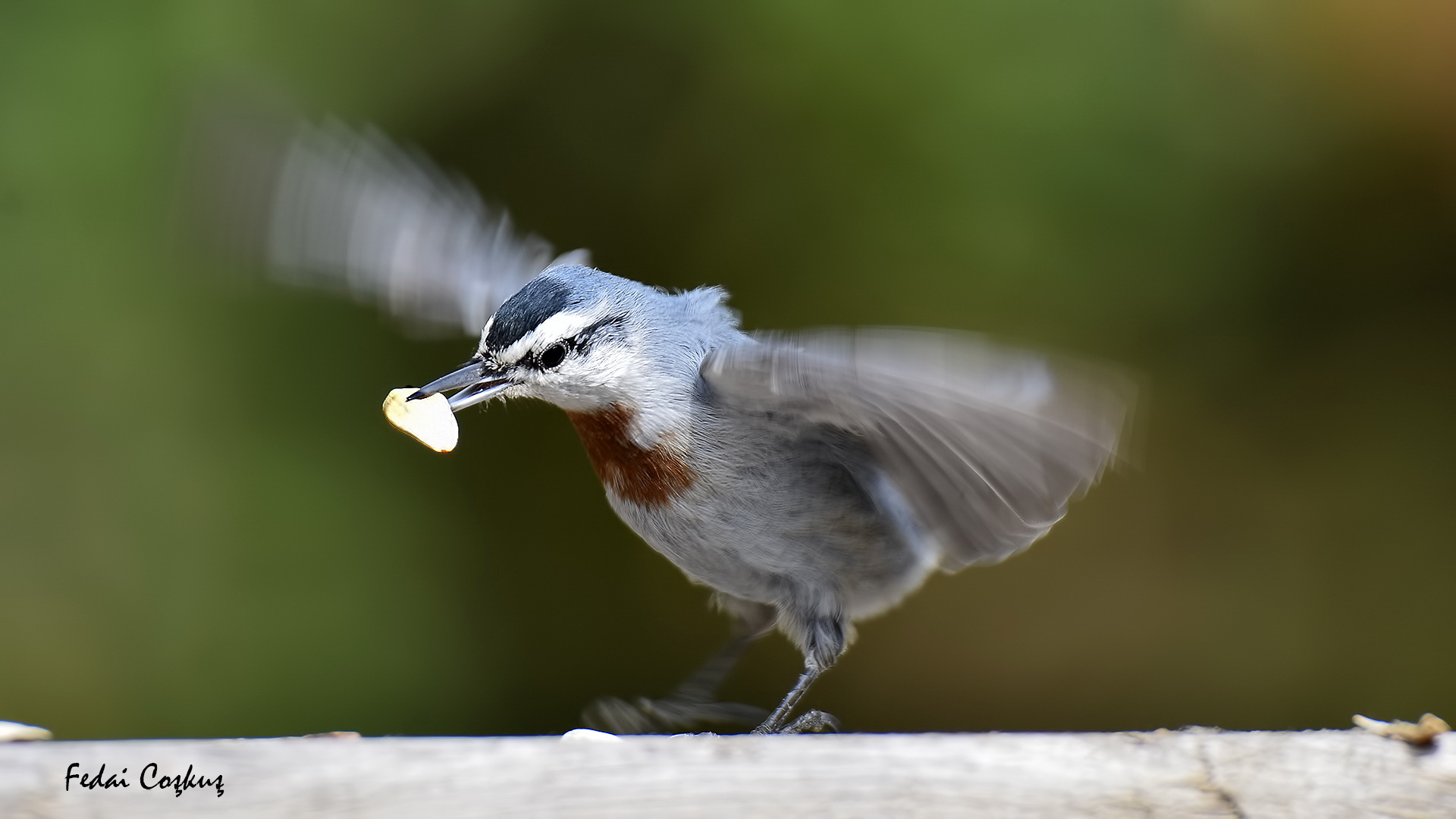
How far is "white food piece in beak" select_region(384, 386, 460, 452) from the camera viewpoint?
2227 mm

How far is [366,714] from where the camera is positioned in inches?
141

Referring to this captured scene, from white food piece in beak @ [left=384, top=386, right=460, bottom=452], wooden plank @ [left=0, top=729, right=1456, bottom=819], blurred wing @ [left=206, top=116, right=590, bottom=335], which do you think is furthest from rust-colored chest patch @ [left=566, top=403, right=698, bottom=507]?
wooden plank @ [left=0, top=729, right=1456, bottom=819]

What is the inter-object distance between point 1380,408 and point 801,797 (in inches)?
114

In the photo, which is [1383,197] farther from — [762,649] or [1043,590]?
[762,649]

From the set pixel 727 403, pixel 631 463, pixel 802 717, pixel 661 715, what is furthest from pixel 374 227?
pixel 802 717

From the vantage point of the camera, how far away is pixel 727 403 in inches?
89.6

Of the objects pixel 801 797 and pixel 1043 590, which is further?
pixel 1043 590

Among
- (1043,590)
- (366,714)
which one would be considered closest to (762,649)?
(1043,590)

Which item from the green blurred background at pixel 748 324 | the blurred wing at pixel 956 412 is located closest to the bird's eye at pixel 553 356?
the blurred wing at pixel 956 412

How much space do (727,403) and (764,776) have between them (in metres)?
0.92

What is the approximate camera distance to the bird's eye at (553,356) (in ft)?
7.42

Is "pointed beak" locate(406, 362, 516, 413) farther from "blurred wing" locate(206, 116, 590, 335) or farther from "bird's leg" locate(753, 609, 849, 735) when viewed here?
"bird's leg" locate(753, 609, 849, 735)

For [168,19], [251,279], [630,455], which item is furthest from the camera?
[168,19]

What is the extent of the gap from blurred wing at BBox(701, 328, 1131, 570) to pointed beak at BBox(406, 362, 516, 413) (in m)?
0.37
